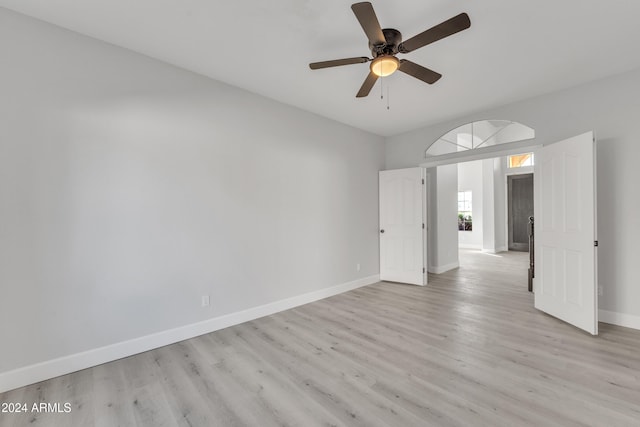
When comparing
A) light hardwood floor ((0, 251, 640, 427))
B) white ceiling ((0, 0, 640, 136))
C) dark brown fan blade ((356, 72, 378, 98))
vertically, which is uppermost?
white ceiling ((0, 0, 640, 136))

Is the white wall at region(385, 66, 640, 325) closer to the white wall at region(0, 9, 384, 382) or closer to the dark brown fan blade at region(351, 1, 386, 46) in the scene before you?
the dark brown fan blade at region(351, 1, 386, 46)

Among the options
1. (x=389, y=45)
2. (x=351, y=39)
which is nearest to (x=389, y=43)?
(x=389, y=45)

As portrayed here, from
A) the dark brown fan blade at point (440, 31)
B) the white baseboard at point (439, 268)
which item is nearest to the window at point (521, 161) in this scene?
the white baseboard at point (439, 268)

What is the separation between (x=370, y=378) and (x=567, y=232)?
283cm

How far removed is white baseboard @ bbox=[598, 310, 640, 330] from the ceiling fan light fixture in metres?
3.72

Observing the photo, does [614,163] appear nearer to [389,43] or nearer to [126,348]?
[389,43]

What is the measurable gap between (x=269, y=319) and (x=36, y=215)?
241 centimetres

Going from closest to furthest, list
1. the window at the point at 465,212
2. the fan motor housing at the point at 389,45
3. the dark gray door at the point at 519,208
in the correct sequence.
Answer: the fan motor housing at the point at 389,45, the dark gray door at the point at 519,208, the window at the point at 465,212

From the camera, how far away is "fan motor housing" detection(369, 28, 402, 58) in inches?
78.0

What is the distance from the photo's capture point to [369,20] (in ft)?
5.48

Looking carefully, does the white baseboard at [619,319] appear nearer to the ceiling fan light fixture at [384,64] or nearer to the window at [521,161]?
the ceiling fan light fixture at [384,64]

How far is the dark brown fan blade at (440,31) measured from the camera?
158 cm

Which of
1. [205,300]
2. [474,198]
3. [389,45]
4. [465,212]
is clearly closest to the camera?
[389,45]

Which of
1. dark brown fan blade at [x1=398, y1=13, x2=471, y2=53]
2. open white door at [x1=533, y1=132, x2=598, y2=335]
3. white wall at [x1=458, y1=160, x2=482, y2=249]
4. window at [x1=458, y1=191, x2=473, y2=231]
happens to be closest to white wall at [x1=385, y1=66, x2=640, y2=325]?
open white door at [x1=533, y1=132, x2=598, y2=335]
